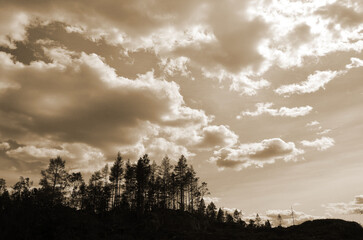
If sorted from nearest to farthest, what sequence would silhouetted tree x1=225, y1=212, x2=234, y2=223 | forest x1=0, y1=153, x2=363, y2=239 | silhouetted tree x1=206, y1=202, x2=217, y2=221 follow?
forest x1=0, y1=153, x2=363, y2=239, silhouetted tree x1=206, y1=202, x2=217, y2=221, silhouetted tree x1=225, y1=212, x2=234, y2=223

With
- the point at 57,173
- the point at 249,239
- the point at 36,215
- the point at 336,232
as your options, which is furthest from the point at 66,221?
the point at 336,232

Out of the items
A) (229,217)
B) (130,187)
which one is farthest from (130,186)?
(229,217)

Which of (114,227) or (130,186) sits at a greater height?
(130,186)

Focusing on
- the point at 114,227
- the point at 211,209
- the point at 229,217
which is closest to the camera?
the point at 114,227

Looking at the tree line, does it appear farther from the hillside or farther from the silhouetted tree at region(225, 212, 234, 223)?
the silhouetted tree at region(225, 212, 234, 223)

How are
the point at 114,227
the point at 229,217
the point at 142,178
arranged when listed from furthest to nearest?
the point at 229,217 < the point at 142,178 < the point at 114,227

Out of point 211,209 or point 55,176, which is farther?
point 211,209

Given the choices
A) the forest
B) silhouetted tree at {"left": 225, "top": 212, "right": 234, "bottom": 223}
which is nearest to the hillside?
the forest

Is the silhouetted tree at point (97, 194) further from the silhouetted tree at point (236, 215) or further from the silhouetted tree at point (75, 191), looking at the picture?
the silhouetted tree at point (236, 215)

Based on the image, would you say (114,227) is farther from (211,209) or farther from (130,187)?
(211,209)

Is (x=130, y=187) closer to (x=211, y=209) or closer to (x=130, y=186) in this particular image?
(x=130, y=186)

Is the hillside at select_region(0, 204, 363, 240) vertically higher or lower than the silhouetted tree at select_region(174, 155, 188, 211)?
lower

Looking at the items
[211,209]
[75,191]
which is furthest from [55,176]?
[211,209]

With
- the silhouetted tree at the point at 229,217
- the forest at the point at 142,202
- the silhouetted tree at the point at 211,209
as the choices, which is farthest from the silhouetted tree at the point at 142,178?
the silhouetted tree at the point at 229,217
